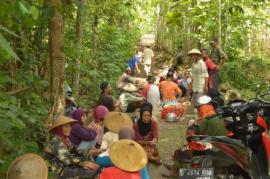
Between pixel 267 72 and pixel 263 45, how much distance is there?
4.13m

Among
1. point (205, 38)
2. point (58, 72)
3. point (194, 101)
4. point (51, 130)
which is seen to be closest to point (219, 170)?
point (51, 130)

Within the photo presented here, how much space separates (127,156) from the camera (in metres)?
4.18

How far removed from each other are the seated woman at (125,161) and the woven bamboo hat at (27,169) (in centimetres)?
65

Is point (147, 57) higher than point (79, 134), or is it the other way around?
point (147, 57)

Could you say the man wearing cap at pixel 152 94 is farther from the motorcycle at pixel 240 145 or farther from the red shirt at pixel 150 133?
the motorcycle at pixel 240 145

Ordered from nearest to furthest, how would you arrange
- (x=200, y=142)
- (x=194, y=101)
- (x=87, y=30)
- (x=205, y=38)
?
(x=200, y=142) → (x=194, y=101) → (x=87, y=30) → (x=205, y=38)

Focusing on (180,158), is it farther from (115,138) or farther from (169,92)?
(169,92)

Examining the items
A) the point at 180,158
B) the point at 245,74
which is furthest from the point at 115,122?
the point at 245,74

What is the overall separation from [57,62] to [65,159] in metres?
1.54

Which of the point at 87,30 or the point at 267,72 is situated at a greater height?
the point at 87,30

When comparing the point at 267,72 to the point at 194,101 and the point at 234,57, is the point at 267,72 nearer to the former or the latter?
the point at 234,57

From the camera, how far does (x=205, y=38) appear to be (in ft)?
56.7

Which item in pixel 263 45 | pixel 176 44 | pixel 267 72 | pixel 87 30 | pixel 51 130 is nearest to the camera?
pixel 51 130

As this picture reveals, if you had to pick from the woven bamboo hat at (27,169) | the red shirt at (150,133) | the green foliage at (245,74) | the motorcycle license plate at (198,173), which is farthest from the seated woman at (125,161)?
the green foliage at (245,74)
